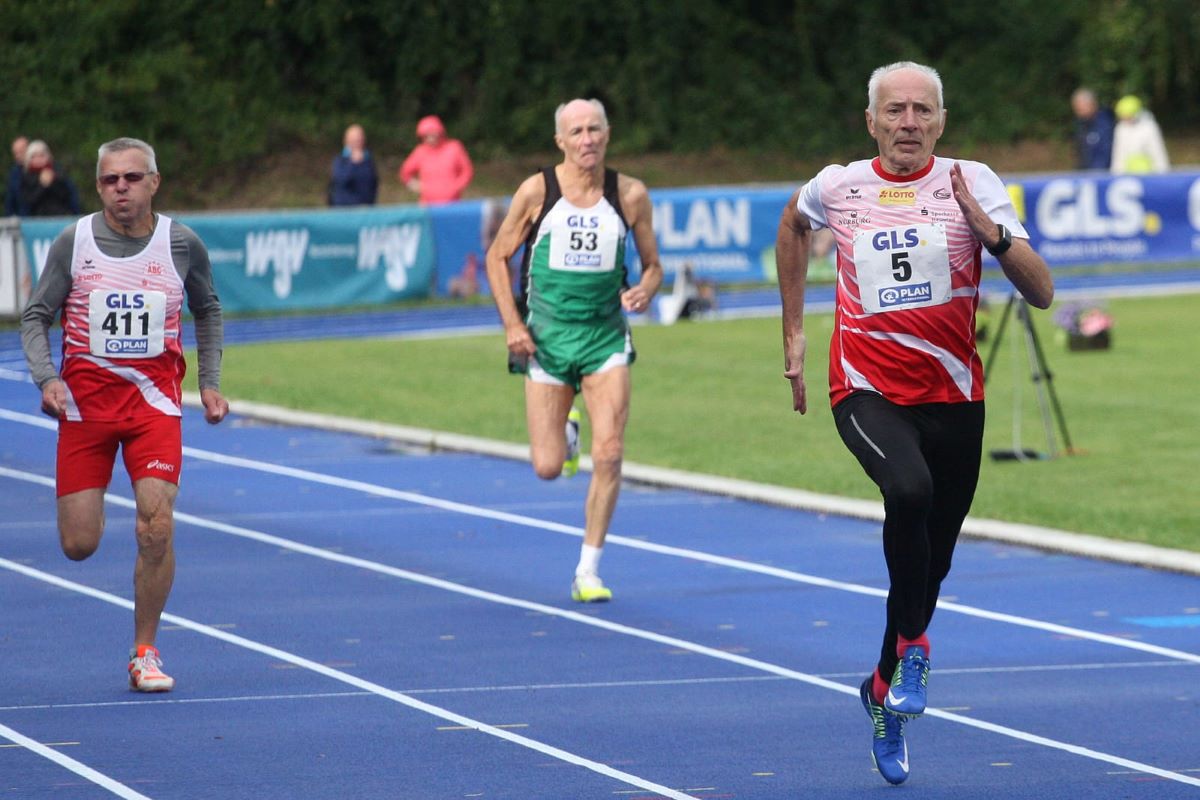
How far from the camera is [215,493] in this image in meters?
13.7

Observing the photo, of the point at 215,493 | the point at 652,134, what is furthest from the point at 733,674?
the point at 652,134

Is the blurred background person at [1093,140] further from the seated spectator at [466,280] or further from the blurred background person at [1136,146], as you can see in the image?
the seated spectator at [466,280]

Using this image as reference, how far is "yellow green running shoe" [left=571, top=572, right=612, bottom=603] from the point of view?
1007 cm

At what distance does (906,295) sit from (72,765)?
9.28 ft

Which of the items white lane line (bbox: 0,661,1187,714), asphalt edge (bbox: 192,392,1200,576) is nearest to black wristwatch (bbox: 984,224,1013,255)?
white lane line (bbox: 0,661,1187,714)

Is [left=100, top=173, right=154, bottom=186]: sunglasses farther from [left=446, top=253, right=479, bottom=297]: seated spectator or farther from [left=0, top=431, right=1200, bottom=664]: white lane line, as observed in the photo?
[left=446, top=253, right=479, bottom=297]: seated spectator

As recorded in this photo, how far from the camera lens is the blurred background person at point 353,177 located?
27781 mm

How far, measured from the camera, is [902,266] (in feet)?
21.2

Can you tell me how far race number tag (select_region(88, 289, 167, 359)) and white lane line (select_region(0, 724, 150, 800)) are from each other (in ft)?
4.58

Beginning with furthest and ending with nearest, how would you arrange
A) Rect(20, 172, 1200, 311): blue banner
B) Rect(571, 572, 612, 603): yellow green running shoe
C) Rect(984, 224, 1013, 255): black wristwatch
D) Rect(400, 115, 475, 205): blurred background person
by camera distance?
Rect(400, 115, 475, 205): blurred background person
Rect(20, 172, 1200, 311): blue banner
Rect(571, 572, 612, 603): yellow green running shoe
Rect(984, 224, 1013, 255): black wristwatch

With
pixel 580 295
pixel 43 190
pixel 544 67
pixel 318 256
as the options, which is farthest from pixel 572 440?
pixel 544 67

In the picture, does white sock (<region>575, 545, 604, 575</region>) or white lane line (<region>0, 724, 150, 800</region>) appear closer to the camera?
white lane line (<region>0, 724, 150, 800</region>)

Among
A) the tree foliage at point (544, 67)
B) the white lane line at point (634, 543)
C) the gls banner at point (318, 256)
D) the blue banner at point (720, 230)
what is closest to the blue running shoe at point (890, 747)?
the white lane line at point (634, 543)

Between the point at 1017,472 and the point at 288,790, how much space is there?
8342mm
